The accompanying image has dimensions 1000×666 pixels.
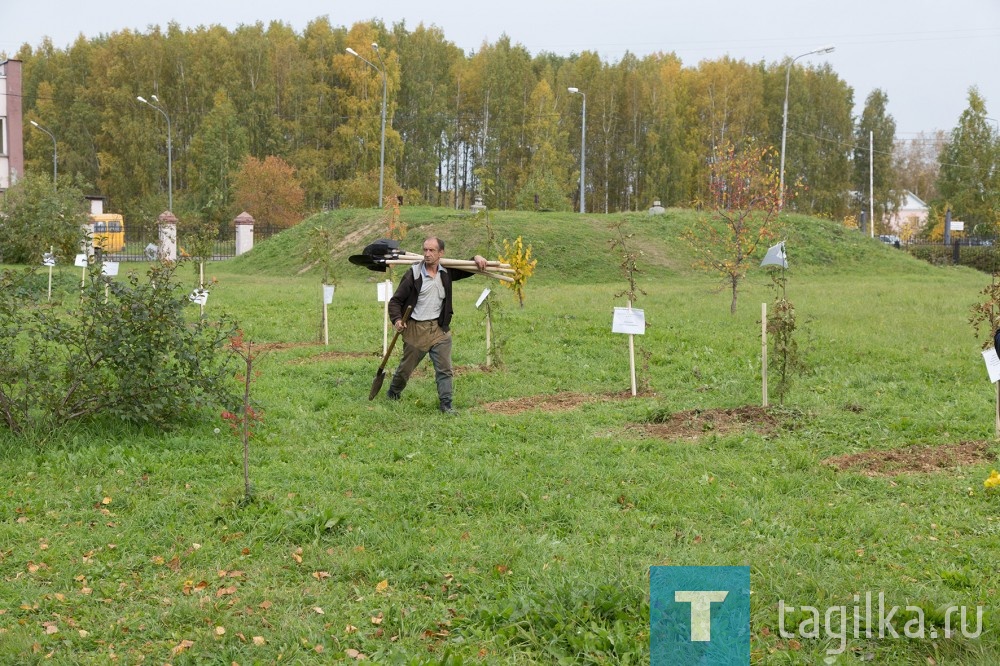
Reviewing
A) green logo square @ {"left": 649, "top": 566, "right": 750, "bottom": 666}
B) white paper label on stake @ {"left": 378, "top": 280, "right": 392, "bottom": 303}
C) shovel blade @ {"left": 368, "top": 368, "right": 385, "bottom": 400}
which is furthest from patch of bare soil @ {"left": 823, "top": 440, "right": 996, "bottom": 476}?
white paper label on stake @ {"left": 378, "top": 280, "right": 392, "bottom": 303}

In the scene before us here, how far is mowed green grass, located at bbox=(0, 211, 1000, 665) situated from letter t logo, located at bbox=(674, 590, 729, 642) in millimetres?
209

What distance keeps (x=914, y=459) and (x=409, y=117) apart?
50.9 meters

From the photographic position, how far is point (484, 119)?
5578 centimetres

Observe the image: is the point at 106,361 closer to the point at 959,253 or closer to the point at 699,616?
the point at 699,616

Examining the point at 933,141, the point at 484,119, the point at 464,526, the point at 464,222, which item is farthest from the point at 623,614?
the point at 933,141

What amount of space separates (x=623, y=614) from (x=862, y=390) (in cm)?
609

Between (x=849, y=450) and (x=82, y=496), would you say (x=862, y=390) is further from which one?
(x=82, y=496)

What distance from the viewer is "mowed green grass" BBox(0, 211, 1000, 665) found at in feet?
14.4

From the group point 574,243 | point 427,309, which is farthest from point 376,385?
point 574,243

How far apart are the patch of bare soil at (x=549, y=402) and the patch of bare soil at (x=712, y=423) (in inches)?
45.1

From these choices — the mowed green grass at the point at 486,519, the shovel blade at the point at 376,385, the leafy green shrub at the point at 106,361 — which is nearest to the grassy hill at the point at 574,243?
the mowed green grass at the point at 486,519

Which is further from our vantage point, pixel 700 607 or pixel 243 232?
pixel 243 232

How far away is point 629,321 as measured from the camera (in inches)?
386

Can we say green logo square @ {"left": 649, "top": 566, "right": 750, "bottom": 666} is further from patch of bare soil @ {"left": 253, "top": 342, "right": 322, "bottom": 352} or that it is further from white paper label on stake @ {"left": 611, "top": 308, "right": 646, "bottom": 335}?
patch of bare soil @ {"left": 253, "top": 342, "right": 322, "bottom": 352}
